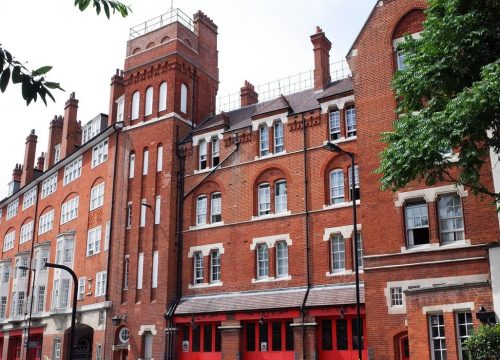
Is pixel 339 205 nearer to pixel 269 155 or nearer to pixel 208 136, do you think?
pixel 269 155

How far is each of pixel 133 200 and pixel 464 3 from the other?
2535 cm


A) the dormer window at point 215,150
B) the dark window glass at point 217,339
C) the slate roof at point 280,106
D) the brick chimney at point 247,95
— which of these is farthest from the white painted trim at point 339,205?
the brick chimney at point 247,95

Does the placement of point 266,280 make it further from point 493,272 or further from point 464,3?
point 464,3

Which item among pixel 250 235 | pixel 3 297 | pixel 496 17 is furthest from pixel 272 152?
pixel 3 297

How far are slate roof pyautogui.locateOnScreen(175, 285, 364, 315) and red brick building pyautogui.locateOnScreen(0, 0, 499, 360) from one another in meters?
0.10

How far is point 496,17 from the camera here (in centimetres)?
1630

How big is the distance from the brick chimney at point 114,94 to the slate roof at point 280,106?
31.4ft

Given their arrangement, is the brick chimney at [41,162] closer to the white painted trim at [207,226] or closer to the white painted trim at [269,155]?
the white painted trim at [207,226]

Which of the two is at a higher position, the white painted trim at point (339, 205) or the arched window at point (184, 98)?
the arched window at point (184, 98)

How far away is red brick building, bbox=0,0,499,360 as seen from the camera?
74.6ft

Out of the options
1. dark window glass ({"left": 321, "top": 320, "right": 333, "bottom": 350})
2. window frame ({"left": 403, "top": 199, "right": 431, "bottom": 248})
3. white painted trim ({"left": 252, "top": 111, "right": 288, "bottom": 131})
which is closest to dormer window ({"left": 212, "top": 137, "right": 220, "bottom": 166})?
white painted trim ({"left": 252, "top": 111, "right": 288, "bottom": 131})

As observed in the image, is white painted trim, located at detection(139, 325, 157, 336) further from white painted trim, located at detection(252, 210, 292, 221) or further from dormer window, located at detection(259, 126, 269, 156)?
dormer window, located at detection(259, 126, 269, 156)

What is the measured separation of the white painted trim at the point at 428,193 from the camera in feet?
73.7

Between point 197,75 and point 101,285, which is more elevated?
point 197,75
